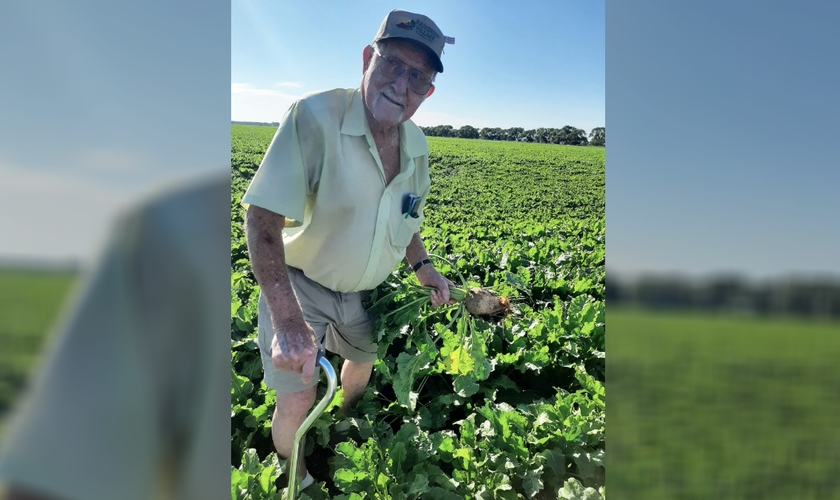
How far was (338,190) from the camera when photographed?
66.9 inches

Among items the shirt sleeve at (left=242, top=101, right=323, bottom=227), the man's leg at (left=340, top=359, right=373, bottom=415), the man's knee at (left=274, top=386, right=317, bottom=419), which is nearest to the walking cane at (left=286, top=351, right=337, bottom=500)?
the shirt sleeve at (left=242, top=101, right=323, bottom=227)

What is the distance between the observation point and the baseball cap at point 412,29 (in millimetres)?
1550

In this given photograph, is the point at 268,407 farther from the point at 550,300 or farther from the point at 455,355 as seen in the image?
the point at 550,300

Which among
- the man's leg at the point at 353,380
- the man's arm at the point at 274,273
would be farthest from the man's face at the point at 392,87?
the man's leg at the point at 353,380

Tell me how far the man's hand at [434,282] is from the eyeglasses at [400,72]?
95 centimetres
